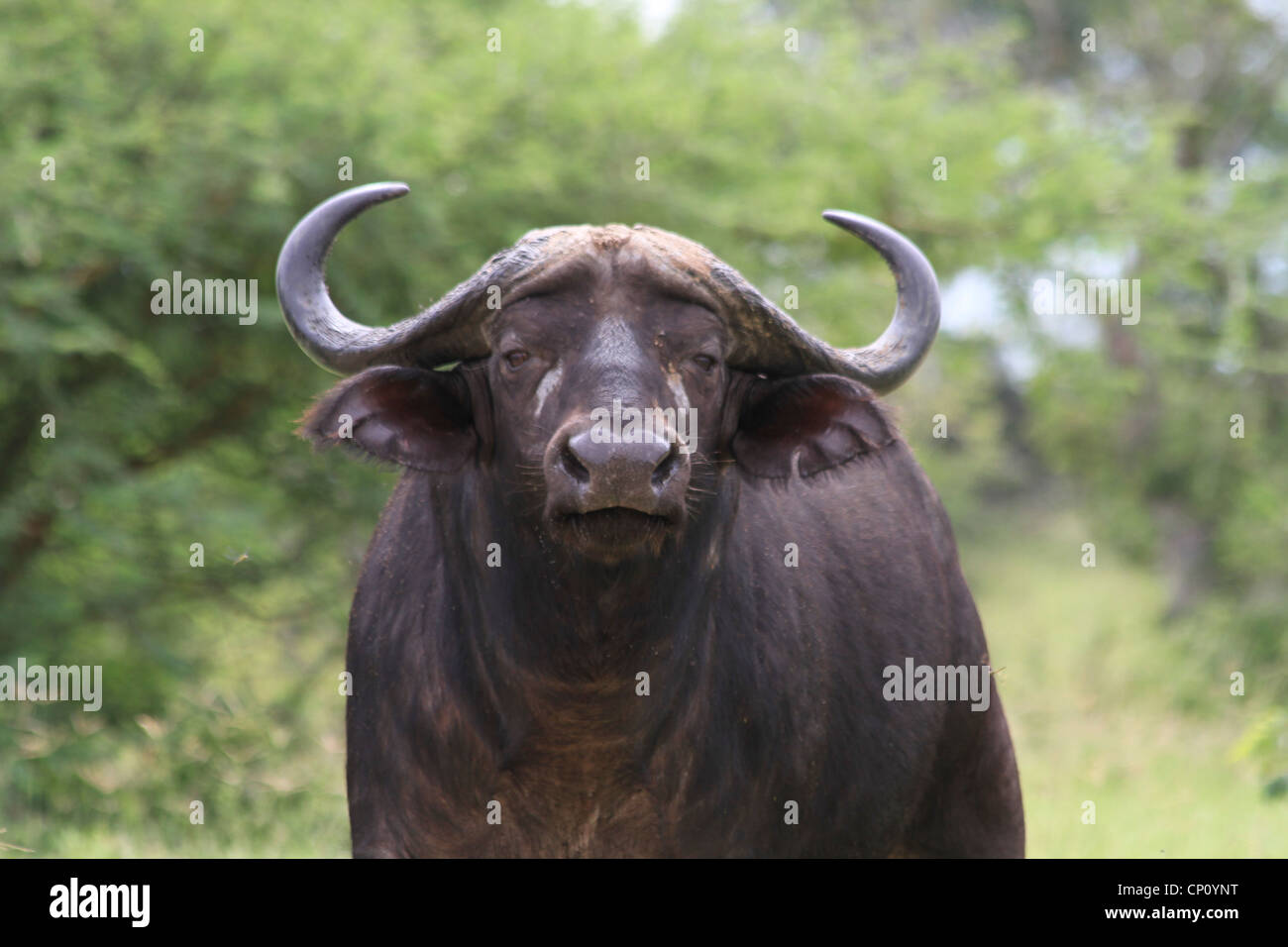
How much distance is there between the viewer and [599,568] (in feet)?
14.0

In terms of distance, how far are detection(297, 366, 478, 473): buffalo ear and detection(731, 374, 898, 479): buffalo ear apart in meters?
0.80

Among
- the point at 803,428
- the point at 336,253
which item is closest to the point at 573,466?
the point at 803,428

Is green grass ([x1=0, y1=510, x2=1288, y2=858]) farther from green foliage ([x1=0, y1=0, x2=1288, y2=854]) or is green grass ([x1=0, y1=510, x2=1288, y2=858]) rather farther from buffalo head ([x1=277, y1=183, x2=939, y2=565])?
Answer: buffalo head ([x1=277, y1=183, x2=939, y2=565])

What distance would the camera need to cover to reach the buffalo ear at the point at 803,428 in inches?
184

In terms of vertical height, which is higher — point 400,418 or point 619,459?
point 400,418

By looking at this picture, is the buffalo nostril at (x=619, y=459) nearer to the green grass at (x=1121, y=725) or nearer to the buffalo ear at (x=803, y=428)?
the buffalo ear at (x=803, y=428)

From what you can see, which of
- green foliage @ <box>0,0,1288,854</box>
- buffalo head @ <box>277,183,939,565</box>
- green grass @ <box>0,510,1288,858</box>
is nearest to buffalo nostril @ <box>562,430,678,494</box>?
buffalo head @ <box>277,183,939,565</box>

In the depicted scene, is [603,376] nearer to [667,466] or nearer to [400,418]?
[667,466]

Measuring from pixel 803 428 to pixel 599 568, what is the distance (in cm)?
83

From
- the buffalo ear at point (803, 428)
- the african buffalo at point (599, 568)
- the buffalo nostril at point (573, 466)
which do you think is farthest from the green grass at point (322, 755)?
the buffalo nostril at point (573, 466)

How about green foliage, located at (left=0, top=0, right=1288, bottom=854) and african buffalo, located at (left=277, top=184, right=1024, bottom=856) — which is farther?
green foliage, located at (left=0, top=0, right=1288, bottom=854)

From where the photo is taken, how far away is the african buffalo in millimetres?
4285

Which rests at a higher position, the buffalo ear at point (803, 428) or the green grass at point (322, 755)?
the buffalo ear at point (803, 428)
